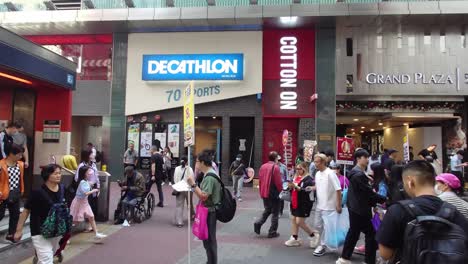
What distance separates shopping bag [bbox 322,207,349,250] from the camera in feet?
24.6

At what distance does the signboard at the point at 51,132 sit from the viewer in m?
11.3

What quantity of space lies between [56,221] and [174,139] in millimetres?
14910

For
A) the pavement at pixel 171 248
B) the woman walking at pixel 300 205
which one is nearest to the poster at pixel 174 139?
the pavement at pixel 171 248

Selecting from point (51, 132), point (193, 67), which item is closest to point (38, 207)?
point (51, 132)

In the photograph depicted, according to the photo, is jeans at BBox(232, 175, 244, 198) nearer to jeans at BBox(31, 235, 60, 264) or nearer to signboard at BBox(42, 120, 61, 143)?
signboard at BBox(42, 120, 61, 143)

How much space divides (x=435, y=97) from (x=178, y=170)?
1441 cm

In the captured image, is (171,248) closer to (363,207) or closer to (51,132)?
(363,207)

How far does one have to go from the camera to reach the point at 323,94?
19.7 meters

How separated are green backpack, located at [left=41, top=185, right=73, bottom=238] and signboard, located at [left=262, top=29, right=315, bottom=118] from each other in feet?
48.5

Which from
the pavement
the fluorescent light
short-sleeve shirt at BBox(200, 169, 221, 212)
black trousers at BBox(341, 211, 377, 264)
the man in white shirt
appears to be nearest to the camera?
short-sleeve shirt at BBox(200, 169, 221, 212)

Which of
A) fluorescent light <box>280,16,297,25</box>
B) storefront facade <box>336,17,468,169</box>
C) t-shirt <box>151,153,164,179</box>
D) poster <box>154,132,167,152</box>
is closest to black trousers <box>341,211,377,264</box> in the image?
t-shirt <box>151,153,164,179</box>

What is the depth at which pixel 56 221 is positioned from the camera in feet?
18.4

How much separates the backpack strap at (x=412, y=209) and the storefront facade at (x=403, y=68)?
17.6 metres

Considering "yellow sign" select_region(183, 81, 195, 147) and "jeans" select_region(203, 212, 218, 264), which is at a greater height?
"yellow sign" select_region(183, 81, 195, 147)
